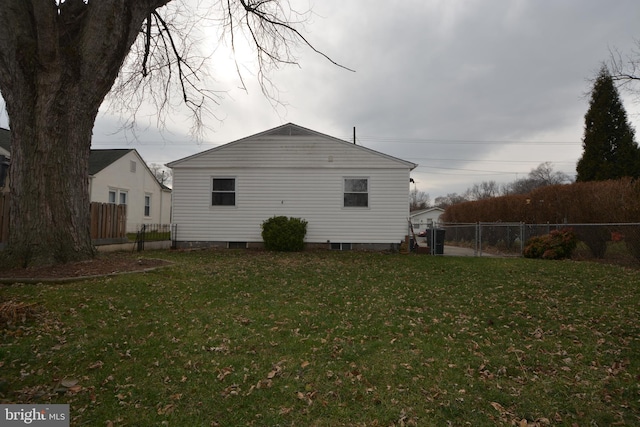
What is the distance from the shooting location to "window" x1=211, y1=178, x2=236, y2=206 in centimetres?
1411

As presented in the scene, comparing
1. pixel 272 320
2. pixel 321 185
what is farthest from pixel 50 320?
pixel 321 185

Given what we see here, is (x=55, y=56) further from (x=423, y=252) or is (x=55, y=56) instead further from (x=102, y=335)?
(x=423, y=252)

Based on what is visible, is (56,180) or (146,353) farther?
(56,180)

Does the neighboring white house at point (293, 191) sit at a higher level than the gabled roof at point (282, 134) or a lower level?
lower

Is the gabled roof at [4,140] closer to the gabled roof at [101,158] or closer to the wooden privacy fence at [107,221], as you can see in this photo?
the gabled roof at [101,158]

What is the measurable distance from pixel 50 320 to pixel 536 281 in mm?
8325

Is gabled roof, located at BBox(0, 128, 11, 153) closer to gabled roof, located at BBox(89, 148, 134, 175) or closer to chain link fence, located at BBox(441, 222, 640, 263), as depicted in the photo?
gabled roof, located at BBox(89, 148, 134, 175)

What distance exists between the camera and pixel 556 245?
12.0 meters

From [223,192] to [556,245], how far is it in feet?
38.1

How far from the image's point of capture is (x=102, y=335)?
4.08 metres

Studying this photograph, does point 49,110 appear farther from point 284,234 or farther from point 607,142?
point 607,142

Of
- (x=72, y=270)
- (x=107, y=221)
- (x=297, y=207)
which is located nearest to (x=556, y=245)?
(x=297, y=207)

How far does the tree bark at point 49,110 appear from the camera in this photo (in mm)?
6582

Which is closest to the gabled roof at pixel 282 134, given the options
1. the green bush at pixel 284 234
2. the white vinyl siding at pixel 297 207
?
the white vinyl siding at pixel 297 207
